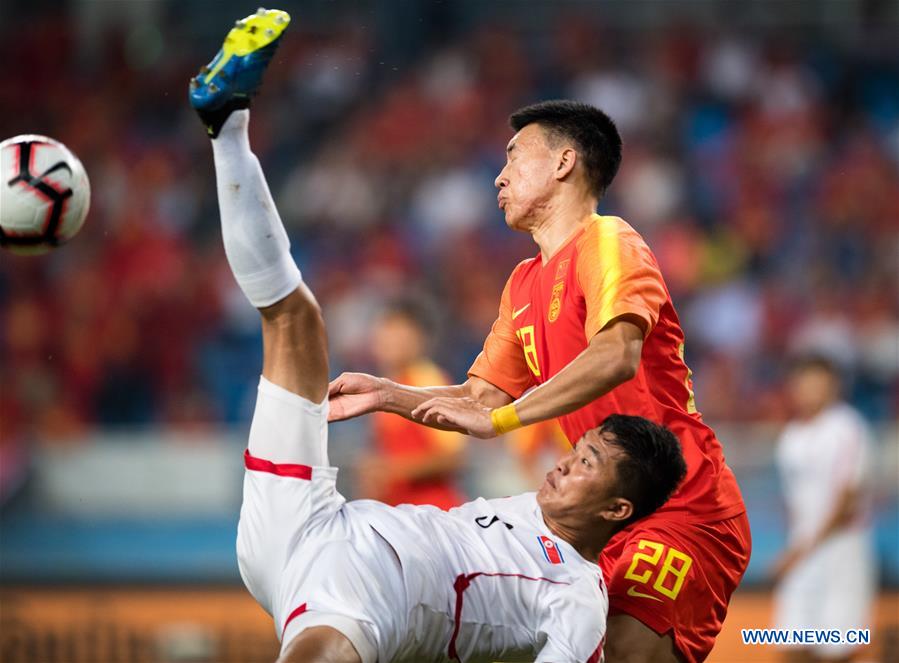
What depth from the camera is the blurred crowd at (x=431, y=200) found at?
36.3 feet

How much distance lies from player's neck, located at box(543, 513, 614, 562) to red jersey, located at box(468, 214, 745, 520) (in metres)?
0.24

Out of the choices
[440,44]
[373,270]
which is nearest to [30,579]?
[373,270]

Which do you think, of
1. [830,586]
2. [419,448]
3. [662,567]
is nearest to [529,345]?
[662,567]

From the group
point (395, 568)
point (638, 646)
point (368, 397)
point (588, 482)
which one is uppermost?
point (368, 397)

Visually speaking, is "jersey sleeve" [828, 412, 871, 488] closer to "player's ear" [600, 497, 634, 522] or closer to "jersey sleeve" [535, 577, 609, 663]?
"player's ear" [600, 497, 634, 522]

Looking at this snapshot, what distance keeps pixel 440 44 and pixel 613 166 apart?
32.9 ft

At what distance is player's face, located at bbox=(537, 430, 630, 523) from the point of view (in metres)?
3.97

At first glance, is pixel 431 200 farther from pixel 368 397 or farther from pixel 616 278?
pixel 616 278

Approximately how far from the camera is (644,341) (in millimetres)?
4027

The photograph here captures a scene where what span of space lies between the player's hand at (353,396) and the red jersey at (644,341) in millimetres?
568

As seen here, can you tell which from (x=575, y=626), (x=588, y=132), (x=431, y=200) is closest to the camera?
(x=575, y=626)

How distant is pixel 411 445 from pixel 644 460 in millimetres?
2938

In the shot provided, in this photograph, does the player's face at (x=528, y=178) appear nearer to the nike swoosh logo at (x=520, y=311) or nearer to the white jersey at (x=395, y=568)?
the nike swoosh logo at (x=520, y=311)

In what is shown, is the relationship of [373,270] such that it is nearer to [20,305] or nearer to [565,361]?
[20,305]
